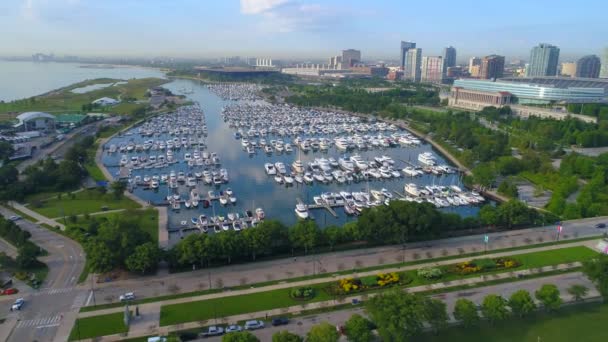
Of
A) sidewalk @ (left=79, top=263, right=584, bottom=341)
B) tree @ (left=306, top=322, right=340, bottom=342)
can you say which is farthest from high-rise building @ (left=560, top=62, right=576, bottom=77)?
tree @ (left=306, top=322, right=340, bottom=342)

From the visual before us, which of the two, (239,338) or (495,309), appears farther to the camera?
(495,309)

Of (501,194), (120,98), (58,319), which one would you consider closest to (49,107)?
(120,98)

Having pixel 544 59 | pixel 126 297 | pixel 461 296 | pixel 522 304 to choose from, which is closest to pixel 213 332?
pixel 126 297

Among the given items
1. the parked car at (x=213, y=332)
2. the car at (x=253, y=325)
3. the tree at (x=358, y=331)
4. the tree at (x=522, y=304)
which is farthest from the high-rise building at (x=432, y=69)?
the parked car at (x=213, y=332)

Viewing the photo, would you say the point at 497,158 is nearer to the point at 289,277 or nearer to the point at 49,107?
the point at 289,277

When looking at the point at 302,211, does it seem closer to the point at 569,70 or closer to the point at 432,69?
the point at 432,69

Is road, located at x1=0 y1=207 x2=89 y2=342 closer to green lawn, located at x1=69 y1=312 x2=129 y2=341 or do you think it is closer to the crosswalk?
the crosswalk
